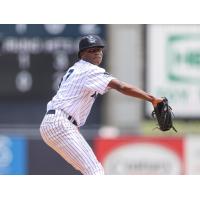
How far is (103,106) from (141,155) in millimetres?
645

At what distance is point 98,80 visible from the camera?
17.3ft

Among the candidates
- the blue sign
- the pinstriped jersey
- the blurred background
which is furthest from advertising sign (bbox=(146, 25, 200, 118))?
the pinstriped jersey

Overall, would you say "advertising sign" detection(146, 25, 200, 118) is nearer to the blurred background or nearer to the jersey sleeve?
the blurred background

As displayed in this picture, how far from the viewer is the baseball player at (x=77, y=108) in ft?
17.5

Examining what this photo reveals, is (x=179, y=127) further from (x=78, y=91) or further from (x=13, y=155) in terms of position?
(x=78, y=91)

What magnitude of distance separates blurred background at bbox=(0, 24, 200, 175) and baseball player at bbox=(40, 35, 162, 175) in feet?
15.0

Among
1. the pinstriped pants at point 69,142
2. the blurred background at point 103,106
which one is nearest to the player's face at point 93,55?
the pinstriped pants at point 69,142

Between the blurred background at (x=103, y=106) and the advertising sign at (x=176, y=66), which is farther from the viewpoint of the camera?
the advertising sign at (x=176, y=66)

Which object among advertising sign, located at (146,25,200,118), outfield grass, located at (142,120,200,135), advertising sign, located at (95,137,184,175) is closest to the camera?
advertising sign, located at (95,137,184,175)

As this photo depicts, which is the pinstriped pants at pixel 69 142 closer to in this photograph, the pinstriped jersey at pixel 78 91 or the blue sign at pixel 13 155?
the pinstriped jersey at pixel 78 91

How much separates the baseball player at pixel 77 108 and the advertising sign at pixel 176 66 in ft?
17.1

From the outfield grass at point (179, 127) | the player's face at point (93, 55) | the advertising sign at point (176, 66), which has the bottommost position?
the outfield grass at point (179, 127)

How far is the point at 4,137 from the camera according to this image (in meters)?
10.3

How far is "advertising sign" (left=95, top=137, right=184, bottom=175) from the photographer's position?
1008 cm
